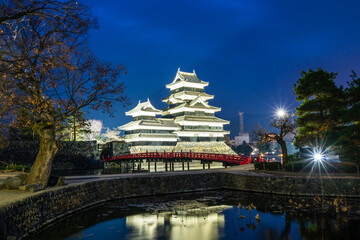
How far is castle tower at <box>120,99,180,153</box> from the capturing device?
186 ft

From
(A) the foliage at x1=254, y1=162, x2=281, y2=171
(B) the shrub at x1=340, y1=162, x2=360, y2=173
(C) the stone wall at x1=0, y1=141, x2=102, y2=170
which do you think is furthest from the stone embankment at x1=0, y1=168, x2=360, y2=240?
(C) the stone wall at x1=0, y1=141, x2=102, y2=170

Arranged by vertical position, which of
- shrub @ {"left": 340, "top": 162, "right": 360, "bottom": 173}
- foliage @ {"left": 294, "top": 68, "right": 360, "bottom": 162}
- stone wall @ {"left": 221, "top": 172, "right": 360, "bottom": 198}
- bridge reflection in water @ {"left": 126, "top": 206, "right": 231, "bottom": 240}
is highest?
foliage @ {"left": 294, "top": 68, "right": 360, "bottom": 162}

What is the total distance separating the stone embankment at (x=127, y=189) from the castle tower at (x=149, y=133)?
31836mm

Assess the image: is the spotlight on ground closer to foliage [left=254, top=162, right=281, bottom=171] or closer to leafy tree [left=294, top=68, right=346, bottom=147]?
leafy tree [left=294, top=68, right=346, bottom=147]

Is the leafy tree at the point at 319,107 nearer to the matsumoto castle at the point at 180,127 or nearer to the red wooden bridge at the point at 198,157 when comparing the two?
the red wooden bridge at the point at 198,157

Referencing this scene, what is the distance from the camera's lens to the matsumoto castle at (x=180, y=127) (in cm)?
5725

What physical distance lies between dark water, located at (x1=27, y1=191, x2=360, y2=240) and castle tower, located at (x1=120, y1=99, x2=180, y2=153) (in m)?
36.7

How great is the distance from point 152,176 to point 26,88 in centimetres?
1206

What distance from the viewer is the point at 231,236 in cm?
1283

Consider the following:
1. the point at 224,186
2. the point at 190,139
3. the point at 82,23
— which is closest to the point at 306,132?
the point at 224,186

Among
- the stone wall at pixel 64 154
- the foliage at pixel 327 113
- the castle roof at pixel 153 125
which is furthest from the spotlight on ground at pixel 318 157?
the castle roof at pixel 153 125

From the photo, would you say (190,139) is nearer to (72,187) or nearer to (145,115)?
(145,115)

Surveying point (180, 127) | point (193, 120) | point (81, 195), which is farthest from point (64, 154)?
point (81, 195)

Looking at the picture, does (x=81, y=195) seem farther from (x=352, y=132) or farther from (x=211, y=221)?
(x=352, y=132)
